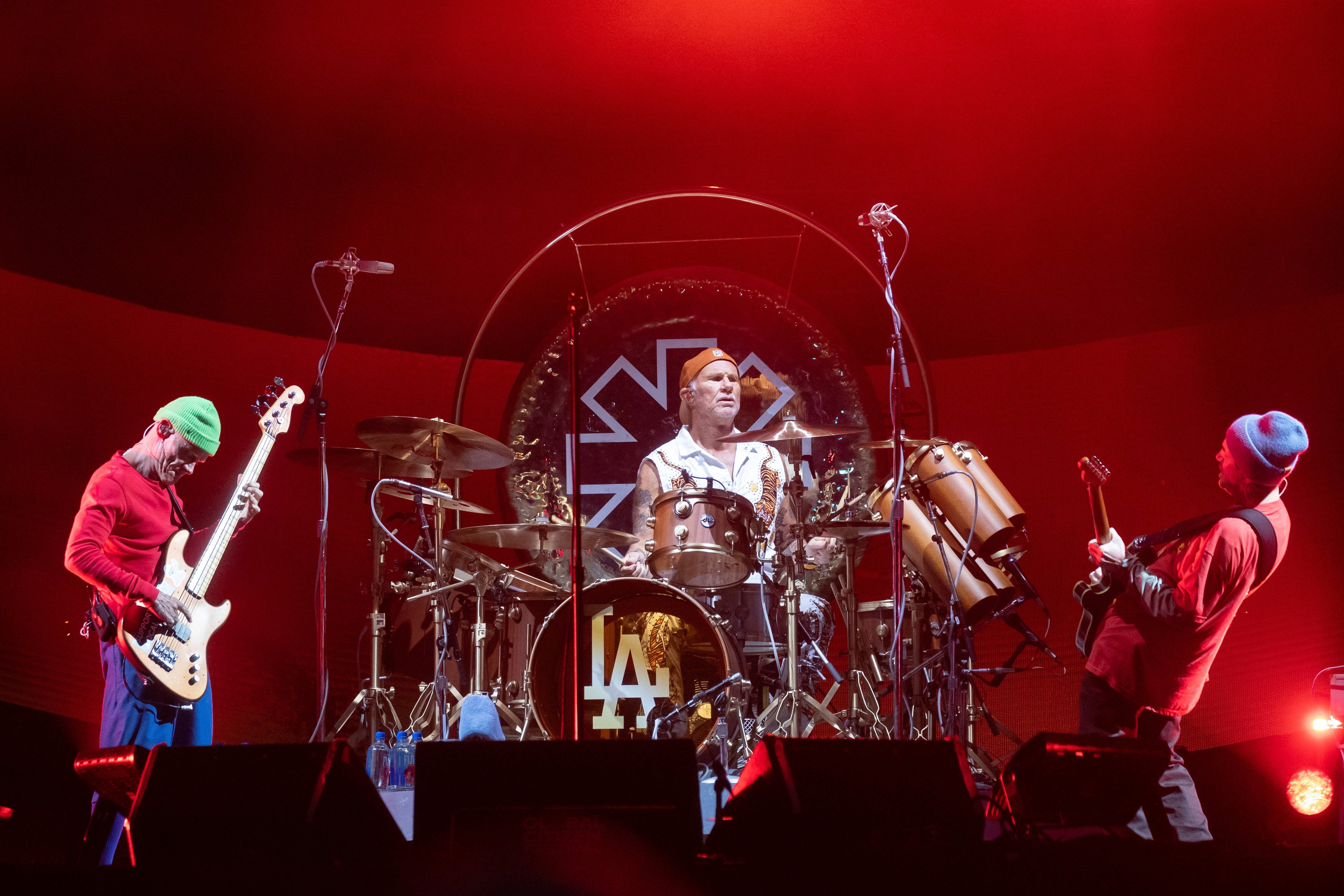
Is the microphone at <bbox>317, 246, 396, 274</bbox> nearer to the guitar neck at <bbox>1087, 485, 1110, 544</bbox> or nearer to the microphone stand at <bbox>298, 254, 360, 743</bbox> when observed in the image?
the microphone stand at <bbox>298, 254, 360, 743</bbox>

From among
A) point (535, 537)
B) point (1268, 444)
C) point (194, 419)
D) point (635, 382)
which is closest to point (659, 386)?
point (635, 382)

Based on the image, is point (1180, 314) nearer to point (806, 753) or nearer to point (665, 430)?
point (665, 430)

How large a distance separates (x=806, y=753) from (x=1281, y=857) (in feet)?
3.40

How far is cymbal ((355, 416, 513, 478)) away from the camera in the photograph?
5.00m

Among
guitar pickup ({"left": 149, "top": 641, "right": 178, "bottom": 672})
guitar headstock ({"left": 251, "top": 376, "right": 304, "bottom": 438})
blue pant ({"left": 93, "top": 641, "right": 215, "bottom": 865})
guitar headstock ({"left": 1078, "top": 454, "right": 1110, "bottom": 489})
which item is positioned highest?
guitar headstock ({"left": 251, "top": 376, "right": 304, "bottom": 438})

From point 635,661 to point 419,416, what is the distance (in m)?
2.17

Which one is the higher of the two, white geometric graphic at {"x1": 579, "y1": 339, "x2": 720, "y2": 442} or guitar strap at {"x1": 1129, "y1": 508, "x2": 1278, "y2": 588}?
white geometric graphic at {"x1": 579, "y1": 339, "x2": 720, "y2": 442}

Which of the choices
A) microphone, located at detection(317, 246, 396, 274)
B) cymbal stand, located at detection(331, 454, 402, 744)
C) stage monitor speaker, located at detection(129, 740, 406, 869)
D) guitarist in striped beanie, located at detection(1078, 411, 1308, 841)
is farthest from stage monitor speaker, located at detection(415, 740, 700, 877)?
microphone, located at detection(317, 246, 396, 274)

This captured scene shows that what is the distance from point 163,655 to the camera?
4410 mm

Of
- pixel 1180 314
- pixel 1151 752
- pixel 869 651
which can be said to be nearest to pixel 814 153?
pixel 1180 314

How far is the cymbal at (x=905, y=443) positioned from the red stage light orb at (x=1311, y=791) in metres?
1.97

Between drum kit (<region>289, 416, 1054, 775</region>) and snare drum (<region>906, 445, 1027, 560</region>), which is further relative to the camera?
snare drum (<region>906, 445, 1027, 560</region>)

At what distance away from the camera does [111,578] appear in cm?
439

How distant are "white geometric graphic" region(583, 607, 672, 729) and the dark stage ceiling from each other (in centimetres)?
244
